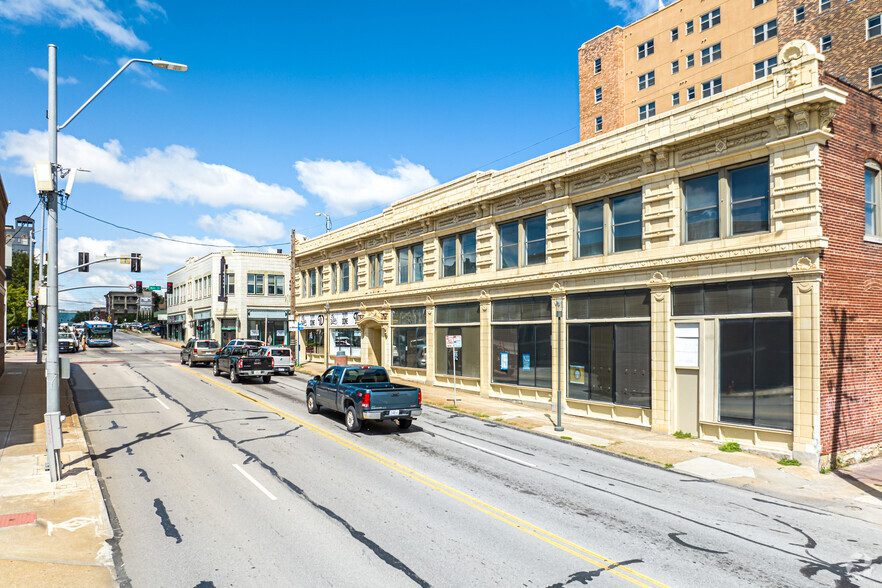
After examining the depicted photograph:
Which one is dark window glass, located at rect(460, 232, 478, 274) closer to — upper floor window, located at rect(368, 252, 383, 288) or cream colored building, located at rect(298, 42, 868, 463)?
cream colored building, located at rect(298, 42, 868, 463)

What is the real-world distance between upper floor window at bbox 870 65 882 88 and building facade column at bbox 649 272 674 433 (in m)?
24.7

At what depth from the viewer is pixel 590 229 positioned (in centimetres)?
2142

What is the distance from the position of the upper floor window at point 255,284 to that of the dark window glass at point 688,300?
5087 cm

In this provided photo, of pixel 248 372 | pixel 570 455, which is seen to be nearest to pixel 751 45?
pixel 570 455

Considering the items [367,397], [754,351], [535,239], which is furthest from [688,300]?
[367,397]

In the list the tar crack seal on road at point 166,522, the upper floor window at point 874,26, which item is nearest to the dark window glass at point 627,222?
the tar crack seal on road at point 166,522

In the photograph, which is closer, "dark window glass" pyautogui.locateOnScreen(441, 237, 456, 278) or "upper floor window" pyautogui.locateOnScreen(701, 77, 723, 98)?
"dark window glass" pyautogui.locateOnScreen(441, 237, 456, 278)

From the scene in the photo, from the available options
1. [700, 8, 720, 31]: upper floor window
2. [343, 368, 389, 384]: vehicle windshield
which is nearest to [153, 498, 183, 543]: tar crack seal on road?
[343, 368, 389, 384]: vehicle windshield

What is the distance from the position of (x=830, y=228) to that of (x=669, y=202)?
4.70 m

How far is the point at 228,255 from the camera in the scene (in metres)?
59.7

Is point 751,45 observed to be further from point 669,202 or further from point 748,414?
point 748,414

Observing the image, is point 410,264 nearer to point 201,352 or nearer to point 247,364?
point 247,364

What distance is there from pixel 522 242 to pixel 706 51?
85.9ft

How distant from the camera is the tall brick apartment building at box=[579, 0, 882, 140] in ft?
107
